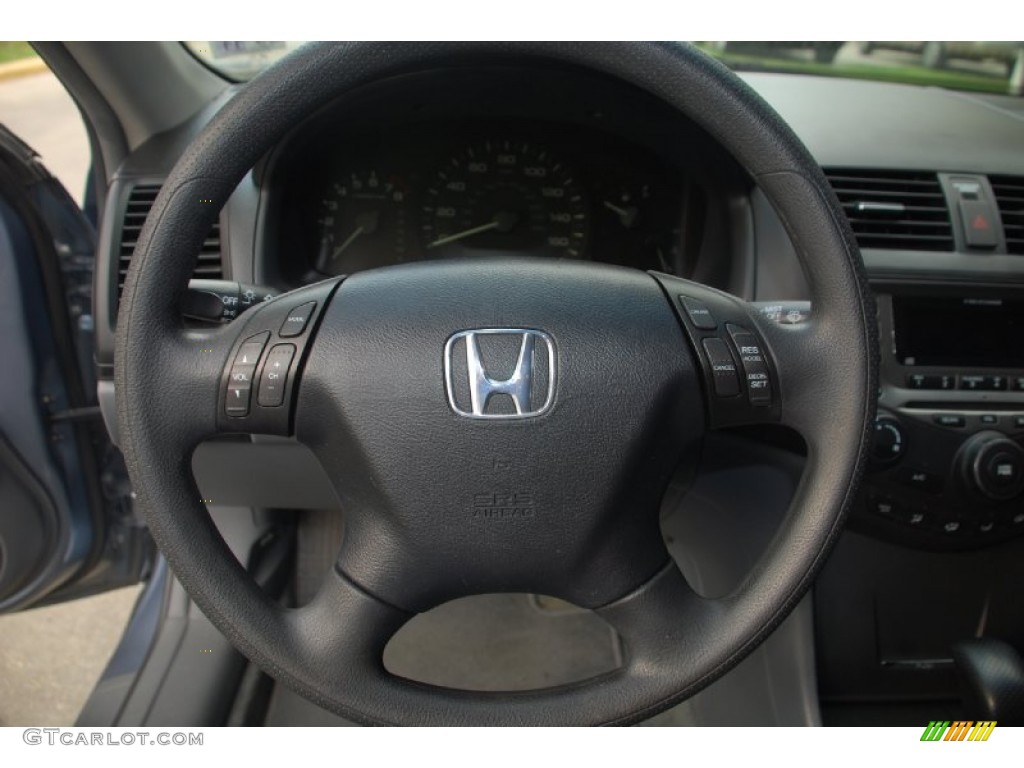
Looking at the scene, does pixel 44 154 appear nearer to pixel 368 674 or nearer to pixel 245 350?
pixel 245 350

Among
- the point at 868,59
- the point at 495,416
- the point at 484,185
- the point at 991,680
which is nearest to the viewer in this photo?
the point at 495,416

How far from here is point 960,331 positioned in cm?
124

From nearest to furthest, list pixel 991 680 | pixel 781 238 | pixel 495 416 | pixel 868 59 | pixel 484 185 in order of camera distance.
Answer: pixel 495 416
pixel 991 680
pixel 781 238
pixel 484 185
pixel 868 59

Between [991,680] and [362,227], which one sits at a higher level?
[362,227]

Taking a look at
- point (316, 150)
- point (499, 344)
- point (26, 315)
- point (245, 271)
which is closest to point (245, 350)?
point (499, 344)

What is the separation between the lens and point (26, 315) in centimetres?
130

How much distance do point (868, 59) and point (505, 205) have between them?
0.71 metres

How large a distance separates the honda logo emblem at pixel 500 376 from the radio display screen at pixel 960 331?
2.31 feet

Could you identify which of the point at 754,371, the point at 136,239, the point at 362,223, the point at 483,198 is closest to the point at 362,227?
the point at 362,223

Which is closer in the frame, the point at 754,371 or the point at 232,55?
the point at 754,371

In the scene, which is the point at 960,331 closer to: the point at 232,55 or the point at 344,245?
the point at 344,245

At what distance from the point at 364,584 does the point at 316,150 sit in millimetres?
723

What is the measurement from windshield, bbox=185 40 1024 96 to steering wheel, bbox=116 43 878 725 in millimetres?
476
